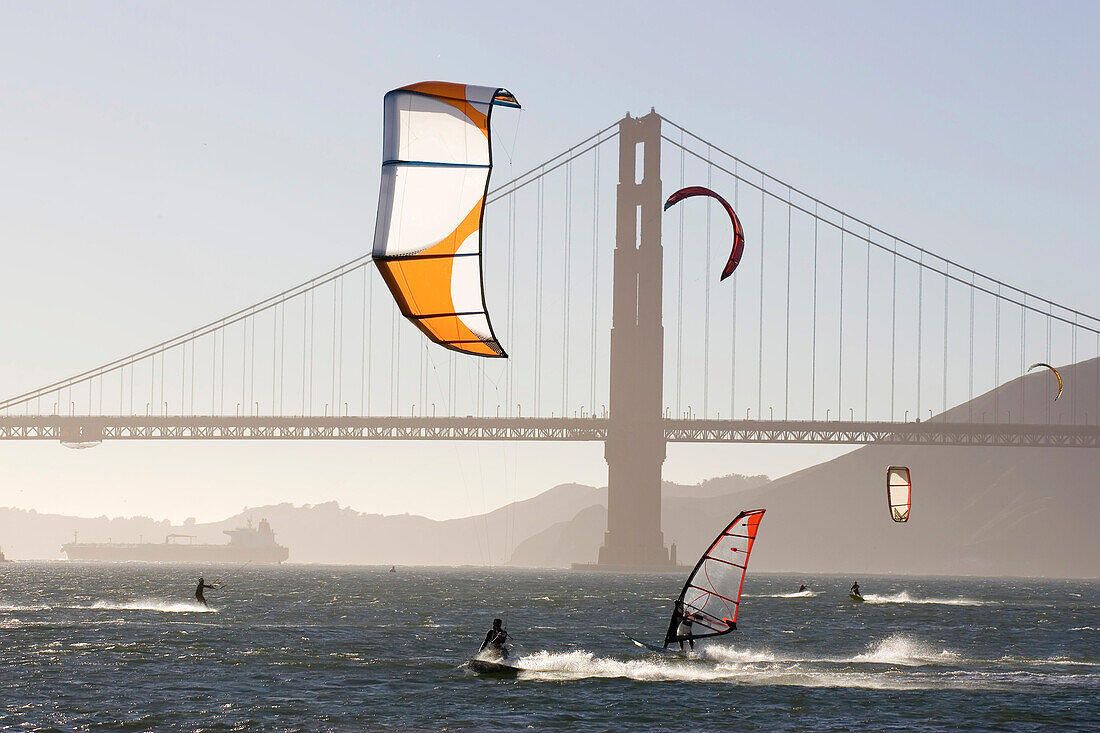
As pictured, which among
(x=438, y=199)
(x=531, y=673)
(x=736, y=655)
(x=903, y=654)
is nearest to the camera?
(x=438, y=199)

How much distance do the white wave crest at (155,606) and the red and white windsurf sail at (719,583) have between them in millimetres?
29005

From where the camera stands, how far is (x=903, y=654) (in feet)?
132

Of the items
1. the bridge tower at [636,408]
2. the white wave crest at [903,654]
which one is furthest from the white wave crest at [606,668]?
the bridge tower at [636,408]

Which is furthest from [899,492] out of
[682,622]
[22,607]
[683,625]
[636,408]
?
[636,408]

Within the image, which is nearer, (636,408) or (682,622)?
(682,622)

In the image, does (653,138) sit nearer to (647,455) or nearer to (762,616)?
(647,455)

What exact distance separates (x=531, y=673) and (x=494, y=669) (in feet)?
3.18

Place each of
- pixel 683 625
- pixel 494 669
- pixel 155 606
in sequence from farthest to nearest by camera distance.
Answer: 1. pixel 155 606
2. pixel 683 625
3. pixel 494 669

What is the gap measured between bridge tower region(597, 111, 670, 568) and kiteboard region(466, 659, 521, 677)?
8462 centimetres

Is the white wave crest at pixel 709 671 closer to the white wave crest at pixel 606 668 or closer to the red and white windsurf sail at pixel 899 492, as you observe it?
the white wave crest at pixel 606 668

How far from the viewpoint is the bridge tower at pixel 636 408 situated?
11856 centimetres

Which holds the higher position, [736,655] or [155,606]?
[736,655]

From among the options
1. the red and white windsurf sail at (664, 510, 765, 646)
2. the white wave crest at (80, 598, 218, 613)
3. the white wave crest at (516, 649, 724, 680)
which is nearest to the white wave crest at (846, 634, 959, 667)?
the red and white windsurf sail at (664, 510, 765, 646)

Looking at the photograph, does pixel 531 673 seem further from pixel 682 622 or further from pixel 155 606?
pixel 155 606
